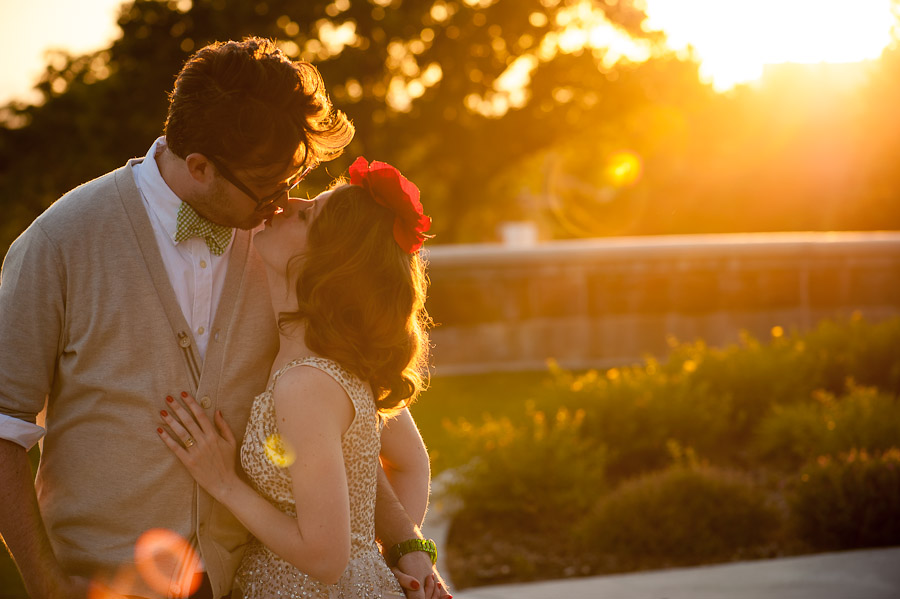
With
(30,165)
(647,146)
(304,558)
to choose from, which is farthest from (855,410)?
(30,165)

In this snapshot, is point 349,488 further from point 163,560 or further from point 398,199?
point 398,199

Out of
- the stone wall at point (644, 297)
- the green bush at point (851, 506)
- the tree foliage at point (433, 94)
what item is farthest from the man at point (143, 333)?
the tree foliage at point (433, 94)

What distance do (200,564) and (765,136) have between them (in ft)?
98.1

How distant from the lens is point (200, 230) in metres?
2.29

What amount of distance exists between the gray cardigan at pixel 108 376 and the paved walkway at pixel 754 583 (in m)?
3.02

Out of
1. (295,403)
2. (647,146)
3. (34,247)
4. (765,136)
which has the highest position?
(34,247)

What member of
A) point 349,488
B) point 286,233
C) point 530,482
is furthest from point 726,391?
point 286,233

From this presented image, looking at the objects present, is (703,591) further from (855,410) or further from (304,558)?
(304,558)

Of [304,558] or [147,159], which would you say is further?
[147,159]

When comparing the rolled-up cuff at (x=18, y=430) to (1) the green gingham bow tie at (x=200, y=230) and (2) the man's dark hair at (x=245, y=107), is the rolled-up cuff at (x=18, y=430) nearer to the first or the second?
(1) the green gingham bow tie at (x=200, y=230)

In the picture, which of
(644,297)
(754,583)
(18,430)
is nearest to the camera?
(18,430)

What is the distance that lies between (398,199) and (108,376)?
31.5 inches

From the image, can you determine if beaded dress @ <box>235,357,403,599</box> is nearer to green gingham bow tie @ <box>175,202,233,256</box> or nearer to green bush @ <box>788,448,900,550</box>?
green gingham bow tie @ <box>175,202,233,256</box>

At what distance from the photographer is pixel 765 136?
29656mm
